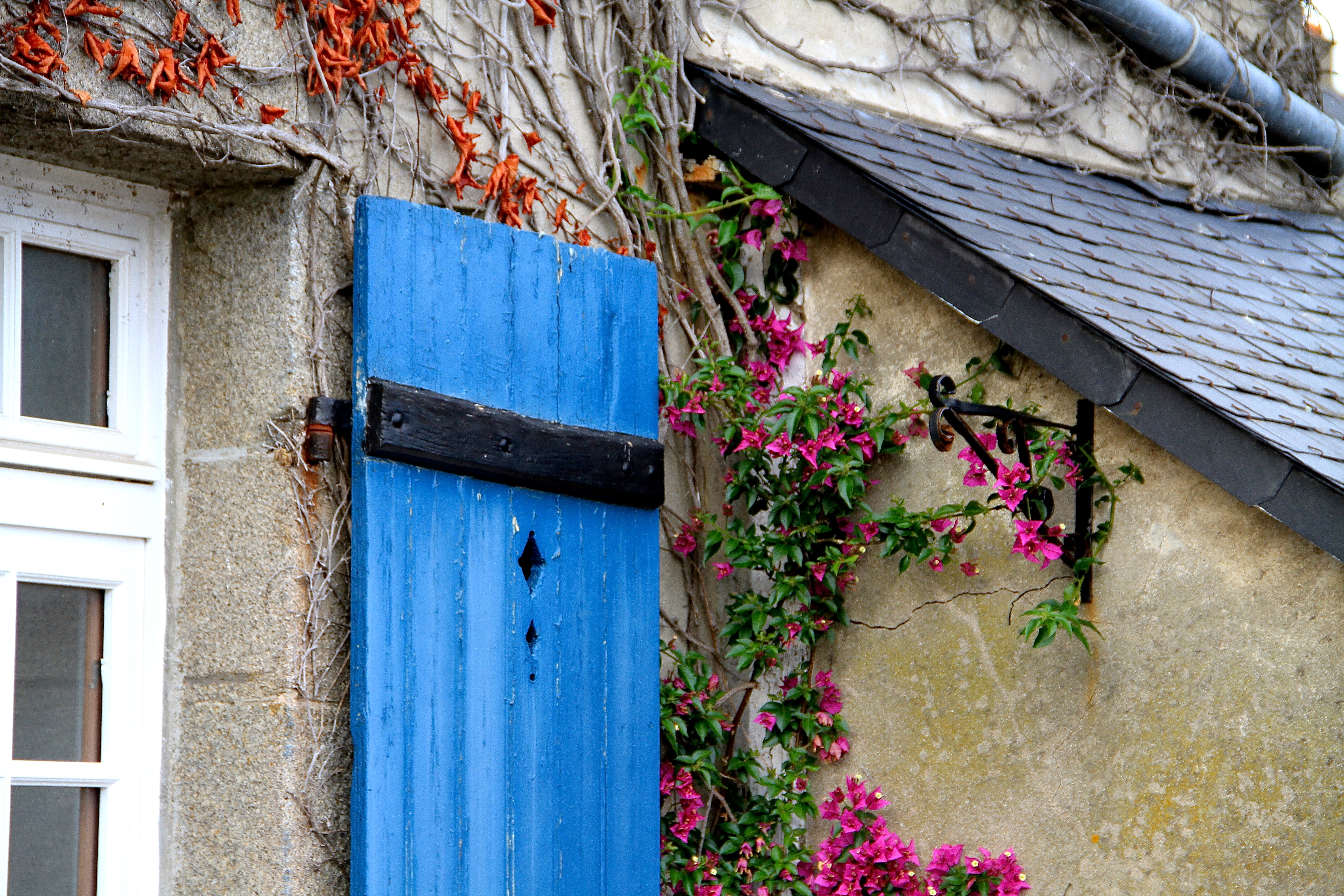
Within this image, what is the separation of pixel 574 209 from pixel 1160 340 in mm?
1439

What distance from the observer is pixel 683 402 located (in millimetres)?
3475

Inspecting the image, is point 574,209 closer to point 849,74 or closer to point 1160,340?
point 849,74

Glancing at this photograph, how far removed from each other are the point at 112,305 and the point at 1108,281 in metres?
2.32

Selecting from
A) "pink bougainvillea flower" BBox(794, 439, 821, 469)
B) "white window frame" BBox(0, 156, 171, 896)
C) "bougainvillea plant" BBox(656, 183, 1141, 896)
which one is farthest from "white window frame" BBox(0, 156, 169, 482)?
"pink bougainvillea flower" BBox(794, 439, 821, 469)

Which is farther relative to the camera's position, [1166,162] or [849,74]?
[1166,162]

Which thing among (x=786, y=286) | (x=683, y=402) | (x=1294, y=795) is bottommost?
(x=1294, y=795)

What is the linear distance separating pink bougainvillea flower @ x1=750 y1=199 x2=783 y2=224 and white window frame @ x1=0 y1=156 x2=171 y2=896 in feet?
5.09

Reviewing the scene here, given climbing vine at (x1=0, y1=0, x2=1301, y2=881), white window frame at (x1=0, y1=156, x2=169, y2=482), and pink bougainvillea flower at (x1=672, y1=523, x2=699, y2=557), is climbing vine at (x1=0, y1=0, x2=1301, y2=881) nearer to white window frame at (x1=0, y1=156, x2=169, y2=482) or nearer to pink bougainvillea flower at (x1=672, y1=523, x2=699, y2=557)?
pink bougainvillea flower at (x1=672, y1=523, x2=699, y2=557)

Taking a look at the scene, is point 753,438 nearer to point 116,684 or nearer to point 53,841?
point 116,684

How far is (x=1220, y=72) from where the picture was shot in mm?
4816

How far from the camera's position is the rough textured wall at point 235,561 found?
2551mm

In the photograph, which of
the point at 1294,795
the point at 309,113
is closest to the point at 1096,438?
the point at 1294,795

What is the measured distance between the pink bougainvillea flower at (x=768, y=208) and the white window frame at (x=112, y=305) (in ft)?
5.10

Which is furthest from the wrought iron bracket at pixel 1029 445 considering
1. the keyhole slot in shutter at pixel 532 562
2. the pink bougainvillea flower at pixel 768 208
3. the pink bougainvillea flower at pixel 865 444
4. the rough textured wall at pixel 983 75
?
the rough textured wall at pixel 983 75
